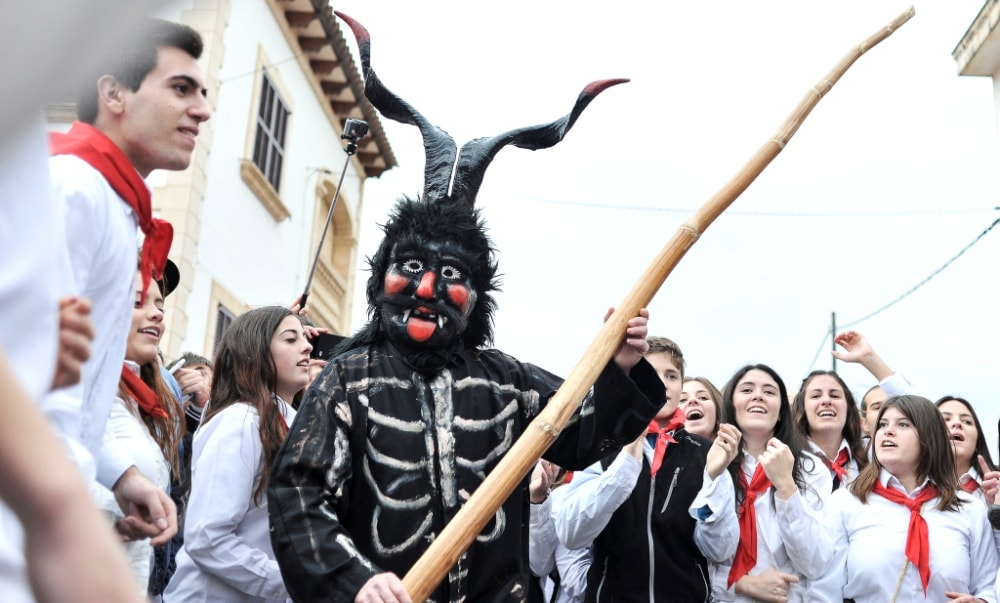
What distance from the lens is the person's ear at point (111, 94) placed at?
111 inches

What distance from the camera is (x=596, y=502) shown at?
4.52 metres

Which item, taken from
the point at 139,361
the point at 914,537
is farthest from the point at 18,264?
the point at 914,537

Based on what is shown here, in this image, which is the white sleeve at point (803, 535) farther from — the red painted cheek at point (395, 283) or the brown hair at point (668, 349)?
the red painted cheek at point (395, 283)

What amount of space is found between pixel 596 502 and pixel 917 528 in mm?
1578

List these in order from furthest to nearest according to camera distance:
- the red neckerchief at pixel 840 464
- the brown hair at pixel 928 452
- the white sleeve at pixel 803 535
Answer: the red neckerchief at pixel 840 464
the brown hair at pixel 928 452
the white sleeve at pixel 803 535

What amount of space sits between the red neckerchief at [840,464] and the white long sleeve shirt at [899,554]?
17.1 inches

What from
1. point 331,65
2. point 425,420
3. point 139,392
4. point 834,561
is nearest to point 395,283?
point 425,420

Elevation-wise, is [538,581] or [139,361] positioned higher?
[139,361]

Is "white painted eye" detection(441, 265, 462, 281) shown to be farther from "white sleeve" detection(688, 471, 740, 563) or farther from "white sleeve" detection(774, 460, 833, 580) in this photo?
"white sleeve" detection(774, 460, 833, 580)

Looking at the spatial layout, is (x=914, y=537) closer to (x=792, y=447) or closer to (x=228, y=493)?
(x=792, y=447)

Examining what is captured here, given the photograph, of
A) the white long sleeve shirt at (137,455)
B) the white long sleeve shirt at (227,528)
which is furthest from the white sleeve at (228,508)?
the white long sleeve shirt at (137,455)

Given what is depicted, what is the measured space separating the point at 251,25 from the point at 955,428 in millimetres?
11668

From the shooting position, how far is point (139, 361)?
160 inches

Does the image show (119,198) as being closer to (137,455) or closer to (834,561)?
(137,455)
